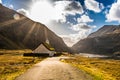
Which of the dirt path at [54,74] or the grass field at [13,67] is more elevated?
the grass field at [13,67]

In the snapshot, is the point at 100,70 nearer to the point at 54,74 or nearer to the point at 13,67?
the point at 54,74

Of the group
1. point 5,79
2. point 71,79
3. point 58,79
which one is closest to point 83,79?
point 71,79

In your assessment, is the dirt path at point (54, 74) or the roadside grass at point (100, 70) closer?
the dirt path at point (54, 74)

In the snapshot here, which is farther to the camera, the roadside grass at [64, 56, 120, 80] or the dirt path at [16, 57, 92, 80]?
the roadside grass at [64, 56, 120, 80]

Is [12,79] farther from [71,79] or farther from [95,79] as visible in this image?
[95,79]

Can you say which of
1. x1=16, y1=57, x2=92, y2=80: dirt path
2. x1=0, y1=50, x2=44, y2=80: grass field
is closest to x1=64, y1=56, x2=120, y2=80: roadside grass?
x1=16, y1=57, x2=92, y2=80: dirt path

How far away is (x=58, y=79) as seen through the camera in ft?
60.9

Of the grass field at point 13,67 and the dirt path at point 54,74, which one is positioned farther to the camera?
the grass field at point 13,67

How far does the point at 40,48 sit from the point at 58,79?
8137 centimetres

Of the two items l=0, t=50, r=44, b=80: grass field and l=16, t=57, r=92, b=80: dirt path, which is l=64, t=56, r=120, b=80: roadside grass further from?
l=0, t=50, r=44, b=80: grass field

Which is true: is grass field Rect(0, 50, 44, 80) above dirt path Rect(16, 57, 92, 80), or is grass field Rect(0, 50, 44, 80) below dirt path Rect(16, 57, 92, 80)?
above

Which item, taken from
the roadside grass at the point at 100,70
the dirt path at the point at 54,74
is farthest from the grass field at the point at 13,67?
the roadside grass at the point at 100,70

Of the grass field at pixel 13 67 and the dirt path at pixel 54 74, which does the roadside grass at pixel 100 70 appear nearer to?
the dirt path at pixel 54 74

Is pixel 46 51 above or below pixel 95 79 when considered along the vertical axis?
above
